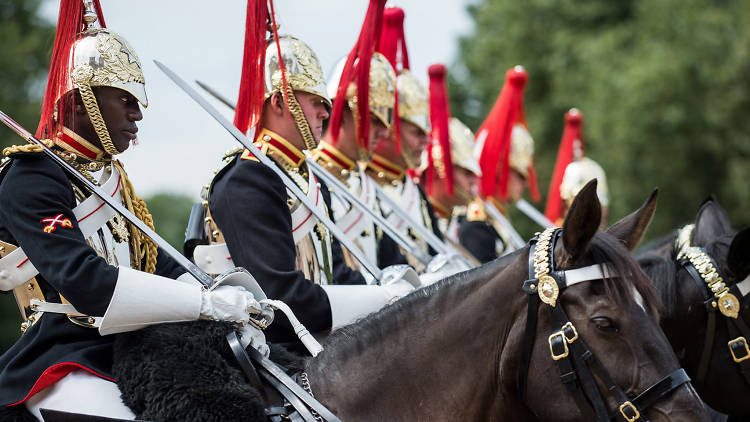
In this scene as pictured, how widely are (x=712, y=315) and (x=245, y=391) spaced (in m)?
2.55

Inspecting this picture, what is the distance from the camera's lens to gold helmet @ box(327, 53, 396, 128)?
6.45 m

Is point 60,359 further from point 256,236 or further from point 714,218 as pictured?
point 714,218

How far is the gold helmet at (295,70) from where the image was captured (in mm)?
4809

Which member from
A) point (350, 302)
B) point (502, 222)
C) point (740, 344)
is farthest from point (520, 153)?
point (350, 302)

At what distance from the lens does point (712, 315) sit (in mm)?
4859

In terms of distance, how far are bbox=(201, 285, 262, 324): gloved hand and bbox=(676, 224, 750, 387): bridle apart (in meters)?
2.45

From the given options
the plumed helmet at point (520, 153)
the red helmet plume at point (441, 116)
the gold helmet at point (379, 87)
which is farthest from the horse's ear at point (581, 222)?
the plumed helmet at point (520, 153)

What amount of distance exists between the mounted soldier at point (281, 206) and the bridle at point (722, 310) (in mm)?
1556

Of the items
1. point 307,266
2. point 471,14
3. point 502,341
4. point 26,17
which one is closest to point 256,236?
point 307,266

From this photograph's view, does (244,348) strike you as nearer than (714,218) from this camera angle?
Yes

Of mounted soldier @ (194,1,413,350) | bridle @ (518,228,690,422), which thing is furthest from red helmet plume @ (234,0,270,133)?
bridle @ (518,228,690,422)

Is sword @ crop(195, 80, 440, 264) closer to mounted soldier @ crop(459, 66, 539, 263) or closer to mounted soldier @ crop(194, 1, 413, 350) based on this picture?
mounted soldier @ crop(194, 1, 413, 350)

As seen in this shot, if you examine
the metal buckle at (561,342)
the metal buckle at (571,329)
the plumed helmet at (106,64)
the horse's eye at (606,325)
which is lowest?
the metal buckle at (561,342)

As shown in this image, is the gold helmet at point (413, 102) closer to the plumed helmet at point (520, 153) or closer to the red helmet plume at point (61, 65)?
the plumed helmet at point (520, 153)
